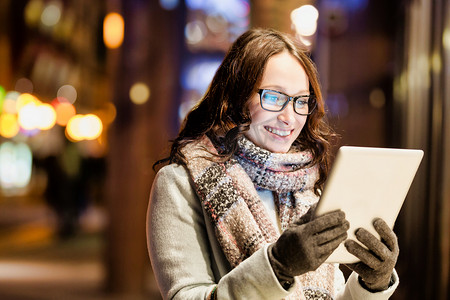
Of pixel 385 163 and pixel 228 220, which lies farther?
pixel 228 220

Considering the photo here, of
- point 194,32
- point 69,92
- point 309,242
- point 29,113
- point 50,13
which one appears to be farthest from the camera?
point 69,92

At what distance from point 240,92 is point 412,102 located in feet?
10.2

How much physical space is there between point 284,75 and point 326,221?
1.74 ft

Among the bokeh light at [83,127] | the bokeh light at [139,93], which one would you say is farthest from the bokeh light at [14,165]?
the bokeh light at [139,93]

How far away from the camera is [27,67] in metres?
15.8

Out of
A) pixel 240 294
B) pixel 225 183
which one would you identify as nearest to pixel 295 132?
pixel 225 183

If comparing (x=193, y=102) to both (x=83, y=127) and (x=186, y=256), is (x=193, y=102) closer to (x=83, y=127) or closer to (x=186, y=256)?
(x=186, y=256)

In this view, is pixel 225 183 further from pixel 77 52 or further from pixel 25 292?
pixel 77 52

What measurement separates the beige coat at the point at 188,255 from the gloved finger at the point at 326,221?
0.16 metres

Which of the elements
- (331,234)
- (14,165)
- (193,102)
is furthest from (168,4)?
(14,165)

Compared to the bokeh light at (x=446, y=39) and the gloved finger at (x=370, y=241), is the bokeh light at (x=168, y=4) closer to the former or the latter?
the bokeh light at (x=446, y=39)

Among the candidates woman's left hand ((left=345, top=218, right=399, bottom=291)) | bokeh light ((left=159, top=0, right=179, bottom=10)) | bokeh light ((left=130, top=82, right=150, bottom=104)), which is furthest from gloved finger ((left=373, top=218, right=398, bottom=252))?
bokeh light ((left=159, top=0, right=179, bottom=10))

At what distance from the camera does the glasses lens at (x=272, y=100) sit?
5.62ft

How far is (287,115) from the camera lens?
1717 mm
